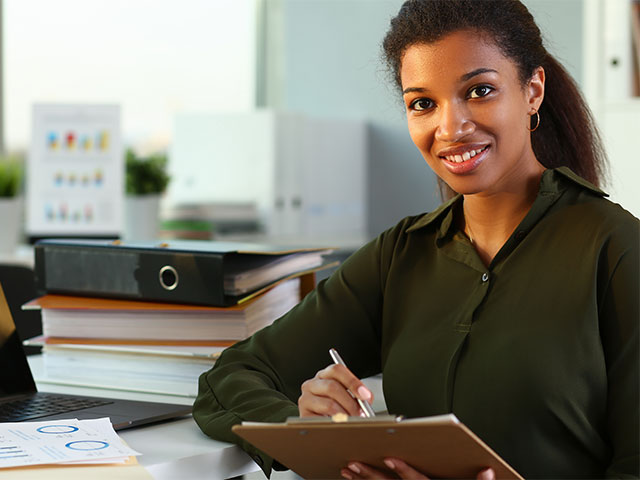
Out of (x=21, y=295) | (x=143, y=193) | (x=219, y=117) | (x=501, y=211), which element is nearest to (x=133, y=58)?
(x=219, y=117)

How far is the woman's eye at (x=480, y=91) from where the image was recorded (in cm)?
115

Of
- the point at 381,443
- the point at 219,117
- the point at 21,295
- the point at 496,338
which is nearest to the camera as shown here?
the point at 381,443

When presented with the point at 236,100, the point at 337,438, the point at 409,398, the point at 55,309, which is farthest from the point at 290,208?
the point at 337,438

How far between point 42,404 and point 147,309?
0.22 meters

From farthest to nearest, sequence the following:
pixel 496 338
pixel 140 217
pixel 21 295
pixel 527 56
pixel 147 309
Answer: pixel 140 217 < pixel 21 295 < pixel 147 309 < pixel 527 56 < pixel 496 338

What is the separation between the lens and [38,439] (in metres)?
1.04

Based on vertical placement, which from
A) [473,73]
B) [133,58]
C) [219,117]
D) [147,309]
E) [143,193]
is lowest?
[147,309]

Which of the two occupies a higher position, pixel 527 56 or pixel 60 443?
pixel 527 56

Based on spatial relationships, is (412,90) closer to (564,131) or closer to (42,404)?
(564,131)

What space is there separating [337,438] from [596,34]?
232 centimetres

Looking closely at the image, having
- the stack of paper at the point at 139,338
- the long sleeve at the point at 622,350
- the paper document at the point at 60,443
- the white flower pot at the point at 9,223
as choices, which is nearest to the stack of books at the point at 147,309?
the stack of paper at the point at 139,338

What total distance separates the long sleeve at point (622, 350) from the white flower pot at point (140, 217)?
255 cm

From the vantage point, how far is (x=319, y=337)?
131cm

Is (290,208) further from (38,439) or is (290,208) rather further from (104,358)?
(38,439)
